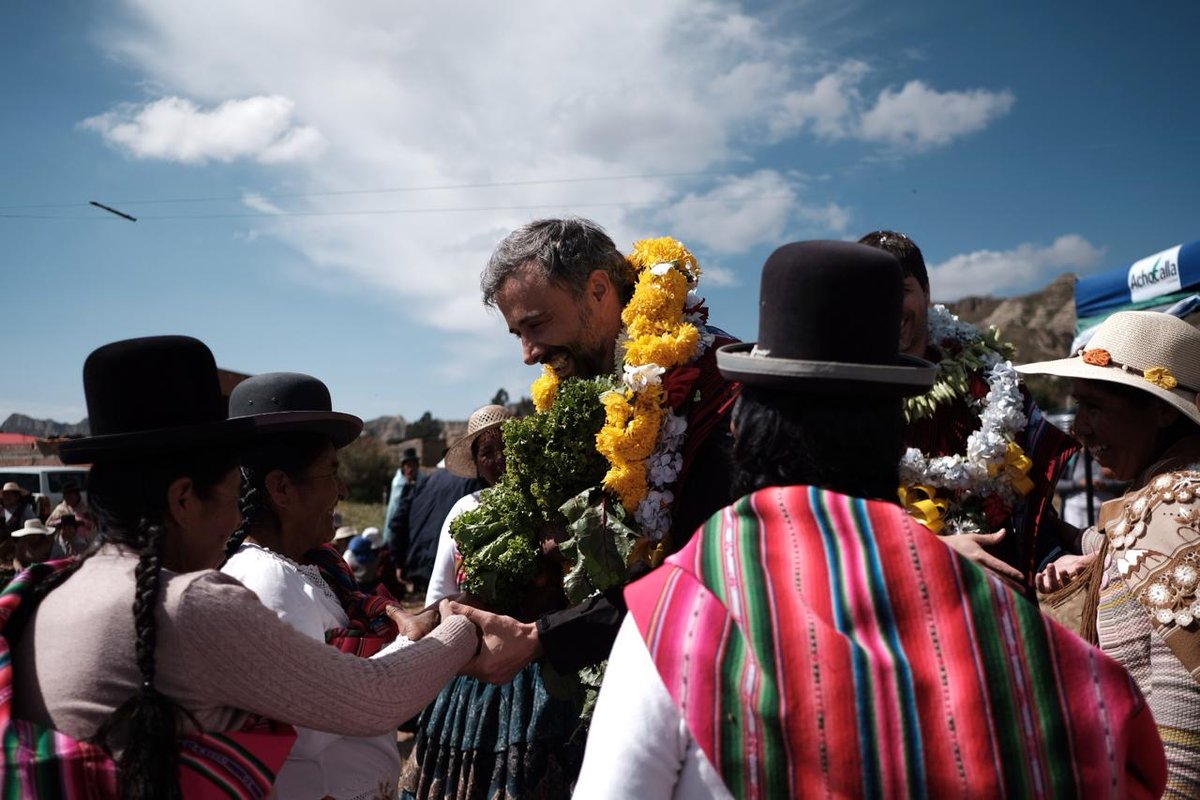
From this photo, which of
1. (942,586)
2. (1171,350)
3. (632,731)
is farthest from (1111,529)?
(632,731)

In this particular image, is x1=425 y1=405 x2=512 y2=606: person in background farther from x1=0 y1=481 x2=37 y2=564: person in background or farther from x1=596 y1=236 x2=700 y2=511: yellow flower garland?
x1=0 y1=481 x2=37 y2=564: person in background

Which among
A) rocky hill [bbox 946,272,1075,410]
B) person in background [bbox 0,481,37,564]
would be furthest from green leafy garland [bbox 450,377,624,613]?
rocky hill [bbox 946,272,1075,410]

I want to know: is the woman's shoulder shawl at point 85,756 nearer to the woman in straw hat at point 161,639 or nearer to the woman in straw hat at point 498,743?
the woman in straw hat at point 161,639

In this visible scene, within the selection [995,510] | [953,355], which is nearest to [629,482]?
[995,510]

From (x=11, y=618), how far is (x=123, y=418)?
0.53 m

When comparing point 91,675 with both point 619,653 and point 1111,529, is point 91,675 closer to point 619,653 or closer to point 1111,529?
point 619,653

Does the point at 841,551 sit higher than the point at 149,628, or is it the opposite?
the point at 841,551

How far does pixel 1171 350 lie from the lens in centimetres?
287

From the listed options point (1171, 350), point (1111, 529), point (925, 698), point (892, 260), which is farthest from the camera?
point (1171, 350)

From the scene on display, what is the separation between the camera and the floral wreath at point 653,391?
127 inches

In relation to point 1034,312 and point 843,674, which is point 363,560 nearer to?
point 843,674

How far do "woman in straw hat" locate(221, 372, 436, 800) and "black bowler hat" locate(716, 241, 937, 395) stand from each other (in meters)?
1.49

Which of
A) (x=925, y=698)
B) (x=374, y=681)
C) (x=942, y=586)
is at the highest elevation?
(x=942, y=586)

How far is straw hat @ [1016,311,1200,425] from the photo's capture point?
2.78 metres
